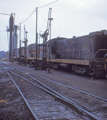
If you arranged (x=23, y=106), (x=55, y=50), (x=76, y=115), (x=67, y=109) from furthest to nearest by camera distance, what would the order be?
(x=55, y=50)
(x=23, y=106)
(x=67, y=109)
(x=76, y=115)

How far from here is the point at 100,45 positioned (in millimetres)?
12797

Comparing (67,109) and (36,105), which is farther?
(36,105)

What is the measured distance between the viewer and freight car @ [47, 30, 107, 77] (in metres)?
11.7

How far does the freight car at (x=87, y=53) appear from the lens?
11.7 meters

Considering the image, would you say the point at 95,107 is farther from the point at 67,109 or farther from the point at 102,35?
the point at 102,35

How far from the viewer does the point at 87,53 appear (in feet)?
43.5

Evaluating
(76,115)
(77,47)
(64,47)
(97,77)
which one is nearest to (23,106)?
(76,115)

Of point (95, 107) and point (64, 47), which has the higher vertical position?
point (64, 47)

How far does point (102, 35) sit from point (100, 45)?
2.61 ft

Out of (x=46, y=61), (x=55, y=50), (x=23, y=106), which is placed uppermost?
(x=55, y=50)

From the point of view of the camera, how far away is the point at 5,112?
4.52m

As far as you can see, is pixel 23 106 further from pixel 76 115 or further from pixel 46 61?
pixel 46 61

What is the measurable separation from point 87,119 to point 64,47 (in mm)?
13446

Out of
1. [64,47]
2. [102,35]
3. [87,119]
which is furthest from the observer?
[64,47]
